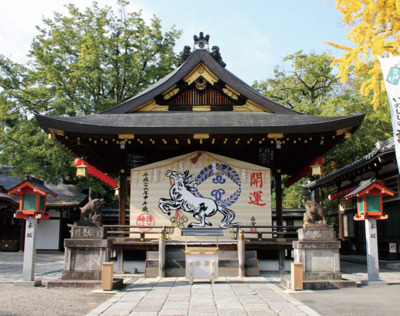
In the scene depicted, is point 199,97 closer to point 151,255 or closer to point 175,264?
point 151,255

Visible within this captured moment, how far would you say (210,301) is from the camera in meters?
6.90

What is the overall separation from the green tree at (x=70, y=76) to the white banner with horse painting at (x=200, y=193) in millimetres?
9822

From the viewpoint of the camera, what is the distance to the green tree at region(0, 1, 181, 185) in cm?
2047

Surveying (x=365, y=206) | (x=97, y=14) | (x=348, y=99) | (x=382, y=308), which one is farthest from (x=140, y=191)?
(x=97, y=14)

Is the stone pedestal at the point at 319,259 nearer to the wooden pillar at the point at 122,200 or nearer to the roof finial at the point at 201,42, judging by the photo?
the wooden pillar at the point at 122,200

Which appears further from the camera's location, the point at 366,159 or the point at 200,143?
the point at 366,159

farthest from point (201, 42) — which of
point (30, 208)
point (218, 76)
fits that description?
point (30, 208)

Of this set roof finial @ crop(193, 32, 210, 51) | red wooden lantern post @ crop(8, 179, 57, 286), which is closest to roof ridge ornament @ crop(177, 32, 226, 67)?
roof finial @ crop(193, 32, 210, 51)

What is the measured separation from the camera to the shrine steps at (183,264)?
1016 cm

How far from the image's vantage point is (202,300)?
699 centimetres

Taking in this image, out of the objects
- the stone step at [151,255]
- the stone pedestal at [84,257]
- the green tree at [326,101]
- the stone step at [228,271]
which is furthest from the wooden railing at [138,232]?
the green tree at [326,101]

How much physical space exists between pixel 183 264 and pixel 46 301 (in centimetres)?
407

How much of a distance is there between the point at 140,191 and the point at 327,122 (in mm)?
6379

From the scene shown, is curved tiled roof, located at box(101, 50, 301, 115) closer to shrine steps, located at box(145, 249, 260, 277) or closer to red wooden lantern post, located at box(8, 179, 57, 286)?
red wooden lantern post, located at box(8, 179, 57, 286)
